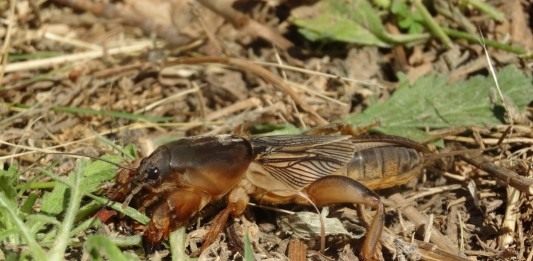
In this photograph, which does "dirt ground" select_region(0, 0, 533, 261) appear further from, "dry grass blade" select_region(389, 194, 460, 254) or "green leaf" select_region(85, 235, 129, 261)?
"green leaf" select_region(85, 235, 129, 261)

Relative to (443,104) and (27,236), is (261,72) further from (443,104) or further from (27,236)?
(27,236)

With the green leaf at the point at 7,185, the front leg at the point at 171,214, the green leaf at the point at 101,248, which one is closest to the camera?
the green leaf at the point at 101,248

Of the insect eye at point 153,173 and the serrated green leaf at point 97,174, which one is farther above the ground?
the insect eye at point 153,173

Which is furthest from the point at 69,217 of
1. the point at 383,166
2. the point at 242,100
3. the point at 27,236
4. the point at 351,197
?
the point at 242,100

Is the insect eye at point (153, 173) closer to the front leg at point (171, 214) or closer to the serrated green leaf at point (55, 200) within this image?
the front leg at point (171, 214)

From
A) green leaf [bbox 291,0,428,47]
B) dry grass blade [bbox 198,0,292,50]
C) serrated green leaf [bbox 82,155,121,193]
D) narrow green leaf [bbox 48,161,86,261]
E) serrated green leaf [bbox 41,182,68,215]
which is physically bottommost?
serrated green leaf [bbox 41,182,68,215]

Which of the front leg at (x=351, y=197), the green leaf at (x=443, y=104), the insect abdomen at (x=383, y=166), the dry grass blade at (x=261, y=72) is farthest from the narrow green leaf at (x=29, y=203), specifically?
the green leaf at (x=443, y=104)

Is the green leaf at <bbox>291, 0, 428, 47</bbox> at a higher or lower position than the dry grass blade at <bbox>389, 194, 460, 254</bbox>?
higher

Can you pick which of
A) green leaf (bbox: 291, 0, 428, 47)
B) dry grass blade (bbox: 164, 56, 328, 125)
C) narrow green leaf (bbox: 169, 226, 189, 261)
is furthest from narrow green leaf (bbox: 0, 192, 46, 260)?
green leaf (bbox: 291, 0, 428, 47)
